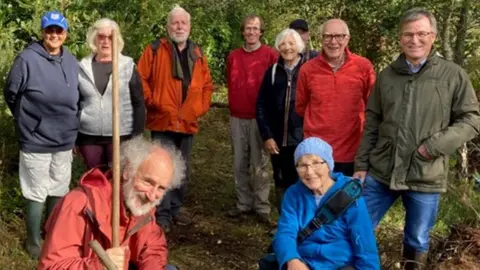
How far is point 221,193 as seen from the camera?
7586 millimetres

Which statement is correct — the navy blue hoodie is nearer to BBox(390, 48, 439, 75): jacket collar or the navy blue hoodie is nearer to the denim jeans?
the denim jeans

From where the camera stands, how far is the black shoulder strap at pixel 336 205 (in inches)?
156

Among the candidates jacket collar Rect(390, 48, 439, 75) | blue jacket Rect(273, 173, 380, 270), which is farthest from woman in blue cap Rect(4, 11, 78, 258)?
jacket collar Rect(390, 48, 439, 75)

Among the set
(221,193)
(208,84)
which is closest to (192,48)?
(208,84)

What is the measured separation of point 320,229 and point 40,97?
90.0 inches

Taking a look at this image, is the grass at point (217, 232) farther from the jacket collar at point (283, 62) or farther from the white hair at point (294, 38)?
the white hair at point (294, 38)

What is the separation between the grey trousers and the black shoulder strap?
2.48m

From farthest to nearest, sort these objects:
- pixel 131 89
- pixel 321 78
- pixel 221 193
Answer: pixel 221 193, pixel 131 89, pixel 321 78

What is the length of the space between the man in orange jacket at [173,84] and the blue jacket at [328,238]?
2.12 m

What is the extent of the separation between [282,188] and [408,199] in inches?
75.3

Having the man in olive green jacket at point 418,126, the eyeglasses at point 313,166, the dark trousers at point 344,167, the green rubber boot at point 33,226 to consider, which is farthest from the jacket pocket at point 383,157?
the green rubber boot at point 33,226

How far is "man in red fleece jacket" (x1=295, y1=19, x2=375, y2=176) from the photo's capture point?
4934 millimetres

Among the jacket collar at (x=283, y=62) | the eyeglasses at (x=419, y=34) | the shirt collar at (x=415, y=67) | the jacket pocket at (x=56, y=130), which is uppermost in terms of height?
the eyeglasses at (x=419, y=34)

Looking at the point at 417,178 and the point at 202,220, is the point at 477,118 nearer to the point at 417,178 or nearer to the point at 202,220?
the point at 417,178
